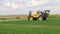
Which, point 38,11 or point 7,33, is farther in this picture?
point 38,11

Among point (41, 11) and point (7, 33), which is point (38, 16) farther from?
point (7, 33)

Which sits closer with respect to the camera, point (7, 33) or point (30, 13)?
point (7, 33)

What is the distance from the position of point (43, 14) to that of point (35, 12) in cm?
201

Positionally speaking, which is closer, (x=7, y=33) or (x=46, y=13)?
(x=7, y=33)

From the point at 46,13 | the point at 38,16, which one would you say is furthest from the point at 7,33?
the point at 46,13

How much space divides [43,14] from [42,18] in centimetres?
175

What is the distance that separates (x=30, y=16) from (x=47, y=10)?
3.94 m

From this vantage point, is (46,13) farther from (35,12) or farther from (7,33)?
(7,33)

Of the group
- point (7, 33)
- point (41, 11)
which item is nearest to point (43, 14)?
point (41, 11)

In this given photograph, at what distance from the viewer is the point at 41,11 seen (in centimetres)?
4497

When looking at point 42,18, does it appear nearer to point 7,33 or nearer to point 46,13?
point 46,13

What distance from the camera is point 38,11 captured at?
4456 cm

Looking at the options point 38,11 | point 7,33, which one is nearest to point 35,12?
point 38,11

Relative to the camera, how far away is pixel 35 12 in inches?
1745
